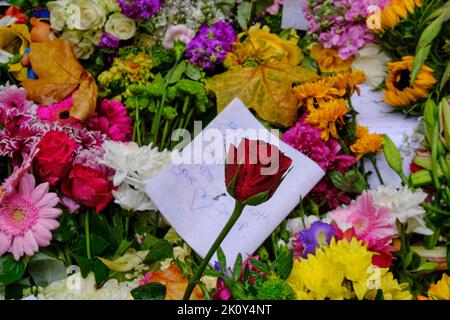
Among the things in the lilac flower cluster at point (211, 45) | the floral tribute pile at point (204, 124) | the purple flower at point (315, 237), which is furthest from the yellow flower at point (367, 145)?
the lilac flower cluster at point (211, 45)

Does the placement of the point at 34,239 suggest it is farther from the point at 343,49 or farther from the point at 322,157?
the point at 343,49

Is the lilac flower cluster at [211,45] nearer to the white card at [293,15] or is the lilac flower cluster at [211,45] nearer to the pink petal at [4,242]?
the white card at [293,15]

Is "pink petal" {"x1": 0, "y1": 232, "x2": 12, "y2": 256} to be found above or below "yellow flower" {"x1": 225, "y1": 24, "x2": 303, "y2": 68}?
below

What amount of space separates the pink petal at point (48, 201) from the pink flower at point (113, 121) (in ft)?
0.58

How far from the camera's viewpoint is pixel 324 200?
36.5 inches

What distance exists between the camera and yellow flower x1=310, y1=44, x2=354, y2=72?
3.59 feet

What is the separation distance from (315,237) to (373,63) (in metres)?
0.46

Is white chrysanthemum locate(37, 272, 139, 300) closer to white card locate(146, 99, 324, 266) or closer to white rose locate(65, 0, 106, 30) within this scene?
white card locate(146, 99, 324, 266)

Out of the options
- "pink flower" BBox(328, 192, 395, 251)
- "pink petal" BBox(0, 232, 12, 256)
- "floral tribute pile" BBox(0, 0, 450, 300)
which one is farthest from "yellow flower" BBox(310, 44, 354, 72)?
"pink petal" BBox(0, 232, 12, 256)

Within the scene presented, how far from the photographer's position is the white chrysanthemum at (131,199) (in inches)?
34.5

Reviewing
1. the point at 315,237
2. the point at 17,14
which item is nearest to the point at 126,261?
the point at 315,237

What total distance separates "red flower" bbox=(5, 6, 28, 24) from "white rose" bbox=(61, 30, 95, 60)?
97 millimetres
